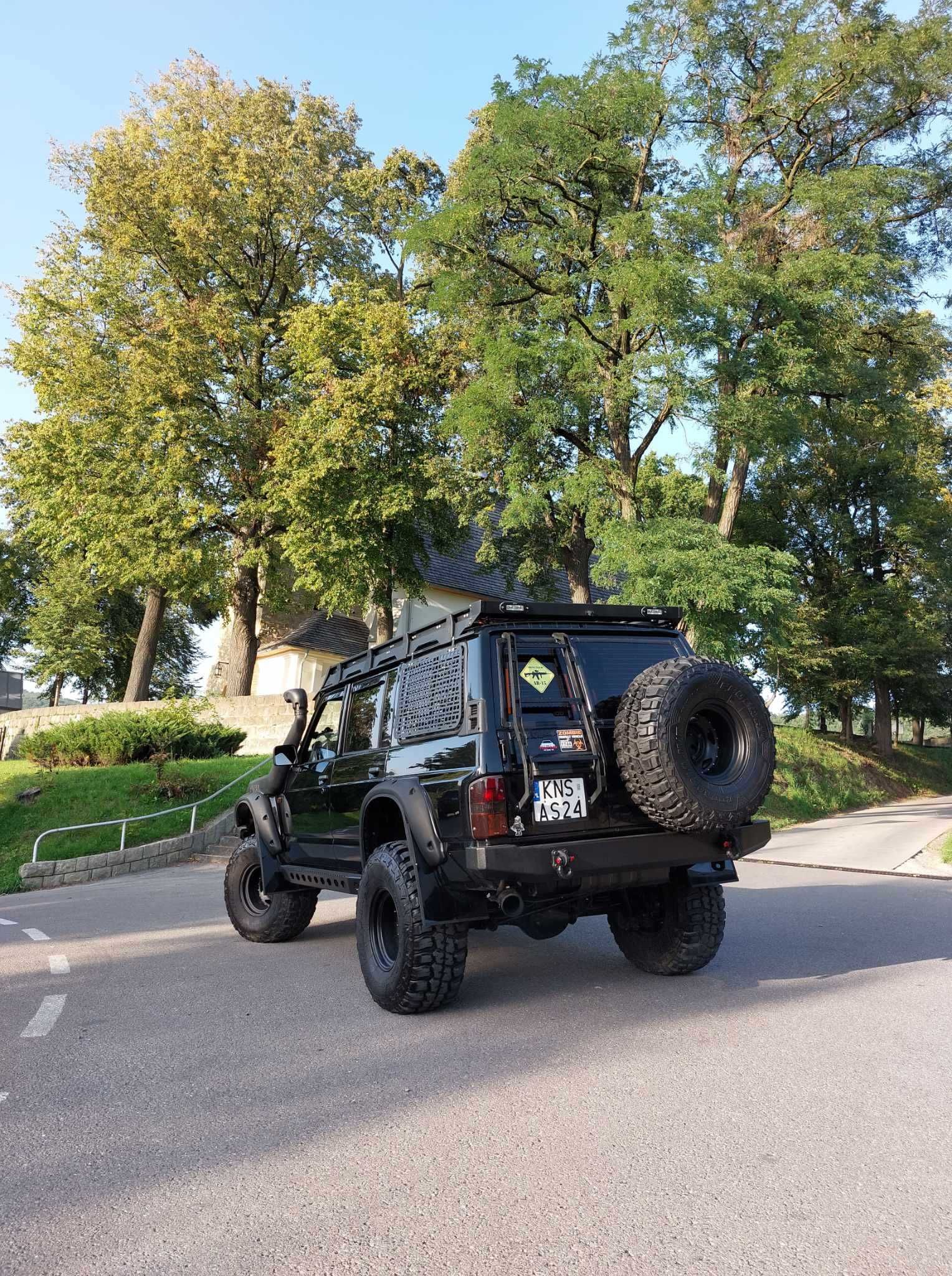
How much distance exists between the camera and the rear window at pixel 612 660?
5.08 m

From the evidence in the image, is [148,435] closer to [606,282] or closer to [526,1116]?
[606,282]

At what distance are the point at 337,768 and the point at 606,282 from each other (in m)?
15.3

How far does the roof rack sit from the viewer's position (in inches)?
199

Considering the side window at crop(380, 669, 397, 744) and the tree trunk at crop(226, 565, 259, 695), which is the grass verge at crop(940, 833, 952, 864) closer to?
the side window at crop(380, 669, 397, 744)

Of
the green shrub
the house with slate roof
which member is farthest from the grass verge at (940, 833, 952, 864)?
the house with slate roof

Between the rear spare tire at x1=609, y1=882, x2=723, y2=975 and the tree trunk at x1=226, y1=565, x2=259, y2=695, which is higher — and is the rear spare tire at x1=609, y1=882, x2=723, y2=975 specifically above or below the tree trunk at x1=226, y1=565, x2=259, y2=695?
below

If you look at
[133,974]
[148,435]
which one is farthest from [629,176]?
[133,974]

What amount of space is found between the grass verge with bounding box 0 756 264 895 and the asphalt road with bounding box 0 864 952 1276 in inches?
326

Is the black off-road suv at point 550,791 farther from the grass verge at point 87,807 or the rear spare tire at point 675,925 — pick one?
the grass verge at point 87,807

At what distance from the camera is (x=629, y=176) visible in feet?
67.4

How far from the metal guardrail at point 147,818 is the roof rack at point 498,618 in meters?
9.29

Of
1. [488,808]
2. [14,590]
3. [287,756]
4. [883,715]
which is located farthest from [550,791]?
[14,590]

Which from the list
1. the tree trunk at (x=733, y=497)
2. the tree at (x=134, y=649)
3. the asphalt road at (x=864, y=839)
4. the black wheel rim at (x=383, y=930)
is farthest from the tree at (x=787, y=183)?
the tree at (x=134, y=649)

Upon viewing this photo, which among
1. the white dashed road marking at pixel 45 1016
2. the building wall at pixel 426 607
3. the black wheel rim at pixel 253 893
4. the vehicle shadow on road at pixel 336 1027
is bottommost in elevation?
the white dashed road marking at pixel 45 1016
